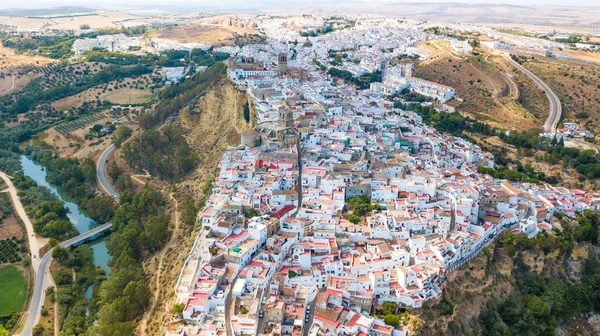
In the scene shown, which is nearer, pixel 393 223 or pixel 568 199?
pixel 393 223

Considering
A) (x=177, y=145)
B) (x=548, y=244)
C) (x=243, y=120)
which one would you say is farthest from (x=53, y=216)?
(x=548, y=244)

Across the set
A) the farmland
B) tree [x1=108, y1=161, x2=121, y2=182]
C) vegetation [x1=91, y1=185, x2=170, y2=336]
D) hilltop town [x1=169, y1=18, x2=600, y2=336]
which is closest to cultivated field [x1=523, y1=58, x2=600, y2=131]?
hilltop town [x1=169, y1=18, x2=600, y2=336]

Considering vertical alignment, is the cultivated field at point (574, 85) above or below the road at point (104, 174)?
above

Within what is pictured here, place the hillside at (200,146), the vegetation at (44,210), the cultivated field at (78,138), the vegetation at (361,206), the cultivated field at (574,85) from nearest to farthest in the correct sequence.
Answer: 1. the hillside at (200,146)
2. the vegetation at (361,206)
3. the vegetation at (44,210)
4. the cultivated field at (78,138)
5. the cultivated field at (574,85)

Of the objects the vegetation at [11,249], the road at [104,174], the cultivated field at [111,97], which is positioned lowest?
the vegetation at [11,249]

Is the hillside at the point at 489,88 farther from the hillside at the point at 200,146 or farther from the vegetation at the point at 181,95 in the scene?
the vegetation at the point at 181,95

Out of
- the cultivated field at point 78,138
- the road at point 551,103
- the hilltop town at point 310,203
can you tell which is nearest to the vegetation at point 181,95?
the hilltop town at point 310,203

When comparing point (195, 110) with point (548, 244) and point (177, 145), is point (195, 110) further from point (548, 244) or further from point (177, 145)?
point (548, 244)
